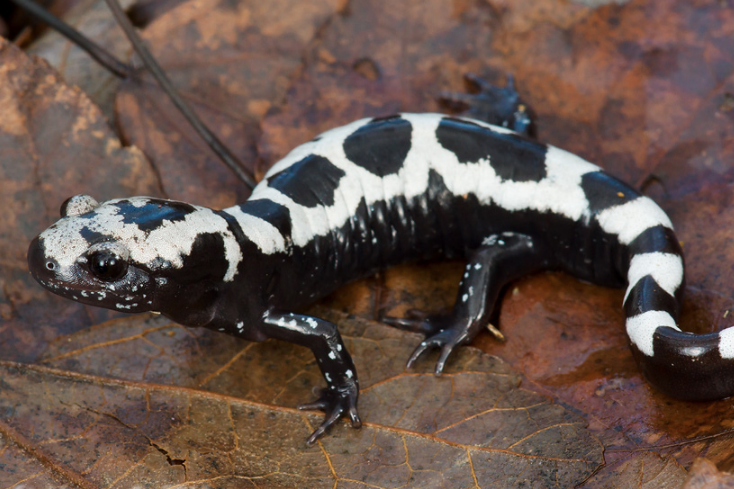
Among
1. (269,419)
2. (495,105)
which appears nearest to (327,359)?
(269,419)

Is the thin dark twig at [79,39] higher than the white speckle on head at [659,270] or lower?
higher

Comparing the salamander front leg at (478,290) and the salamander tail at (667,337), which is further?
the salamander front leg at (478,290)

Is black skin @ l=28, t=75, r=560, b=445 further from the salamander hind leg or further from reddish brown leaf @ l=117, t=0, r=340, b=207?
reddish brown leaf @ l=117, t=0, r=340, b=207

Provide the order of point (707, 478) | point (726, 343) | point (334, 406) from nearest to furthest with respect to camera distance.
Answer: point (707, 478), point (726, 343), point (334, 406)

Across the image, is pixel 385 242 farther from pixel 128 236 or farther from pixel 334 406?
pixel 128 236

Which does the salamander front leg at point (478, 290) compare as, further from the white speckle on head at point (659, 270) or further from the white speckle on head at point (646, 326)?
the white speckle on head at point (646, 326)

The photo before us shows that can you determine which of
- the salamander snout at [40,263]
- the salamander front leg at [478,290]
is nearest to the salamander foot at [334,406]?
the salamander front leg at [478,290]
